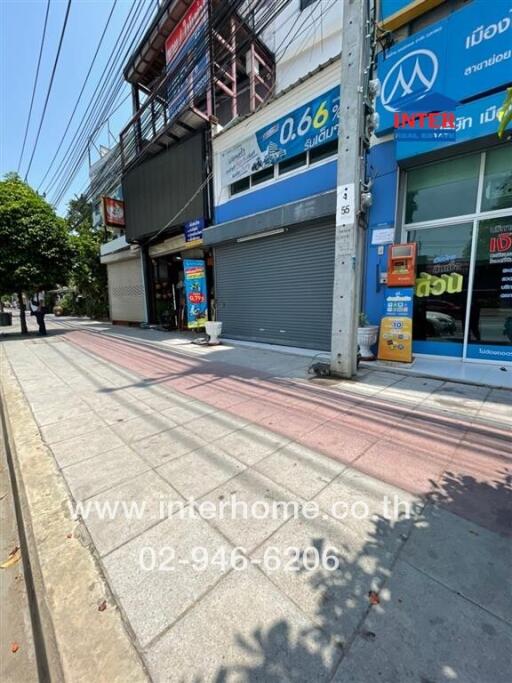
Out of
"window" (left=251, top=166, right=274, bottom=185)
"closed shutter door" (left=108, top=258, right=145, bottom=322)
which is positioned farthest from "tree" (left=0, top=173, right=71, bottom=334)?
"window" (left=251, top=166, right=274, bottom=185)

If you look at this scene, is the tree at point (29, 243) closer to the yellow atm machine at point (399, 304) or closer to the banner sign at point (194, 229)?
the banner sign at point (194, 229)

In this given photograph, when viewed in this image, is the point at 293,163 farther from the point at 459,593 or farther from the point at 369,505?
the point at 459,593

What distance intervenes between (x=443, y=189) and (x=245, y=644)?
24.1 feet

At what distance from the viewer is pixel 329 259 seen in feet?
22.9

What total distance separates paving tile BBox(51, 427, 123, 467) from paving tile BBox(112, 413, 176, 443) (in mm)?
97

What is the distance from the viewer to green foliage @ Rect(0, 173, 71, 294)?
33.6 feet

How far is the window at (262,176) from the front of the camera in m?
8.33

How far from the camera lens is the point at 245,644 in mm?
1327

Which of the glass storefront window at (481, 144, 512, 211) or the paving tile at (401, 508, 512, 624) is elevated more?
the glass storefront window at (481, 144, 512, 211)

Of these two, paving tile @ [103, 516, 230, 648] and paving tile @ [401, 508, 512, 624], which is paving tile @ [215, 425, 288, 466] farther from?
paving tile @ [401, 508, 512, 624]

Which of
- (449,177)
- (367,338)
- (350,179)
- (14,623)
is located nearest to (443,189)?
(449,177)

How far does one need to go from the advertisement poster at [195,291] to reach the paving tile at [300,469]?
739 centimetres

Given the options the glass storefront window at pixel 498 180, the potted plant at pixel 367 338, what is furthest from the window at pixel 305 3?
the potted plant at pixel 367 338

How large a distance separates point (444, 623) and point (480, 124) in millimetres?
6736
